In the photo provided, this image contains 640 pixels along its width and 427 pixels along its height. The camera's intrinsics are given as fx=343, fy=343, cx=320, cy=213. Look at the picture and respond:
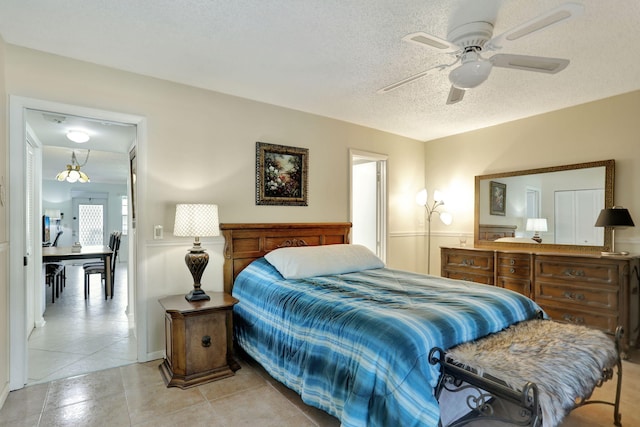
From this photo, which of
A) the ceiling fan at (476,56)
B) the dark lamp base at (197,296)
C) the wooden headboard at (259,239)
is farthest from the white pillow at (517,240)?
the dark lamp base at (197,296)

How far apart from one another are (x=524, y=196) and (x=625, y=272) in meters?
1.30

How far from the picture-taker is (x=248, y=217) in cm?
347

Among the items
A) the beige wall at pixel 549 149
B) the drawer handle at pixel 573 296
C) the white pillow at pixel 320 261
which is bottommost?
the drawer handle at pixel 573 296

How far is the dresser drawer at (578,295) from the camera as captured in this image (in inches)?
120

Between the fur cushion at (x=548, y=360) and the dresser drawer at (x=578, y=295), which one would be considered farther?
the dresser drawer at (x=578, y=295)

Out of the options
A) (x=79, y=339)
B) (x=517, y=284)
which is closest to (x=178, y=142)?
(x=79, y=339)

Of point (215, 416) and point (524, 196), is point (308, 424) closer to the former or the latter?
point (215, 416)

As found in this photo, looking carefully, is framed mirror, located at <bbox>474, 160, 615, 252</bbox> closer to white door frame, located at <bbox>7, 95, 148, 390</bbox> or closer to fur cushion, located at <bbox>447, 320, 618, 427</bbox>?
fur cushion, located at <bbox>447, 320, 618, 427</bbox>

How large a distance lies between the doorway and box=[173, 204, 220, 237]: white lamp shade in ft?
6.89

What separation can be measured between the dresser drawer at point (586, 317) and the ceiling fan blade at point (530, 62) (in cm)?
235

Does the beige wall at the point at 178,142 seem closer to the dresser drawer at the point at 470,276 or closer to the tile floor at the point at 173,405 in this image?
the tile floor at the point at 173,405

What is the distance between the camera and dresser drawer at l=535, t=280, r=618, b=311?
3.04 m

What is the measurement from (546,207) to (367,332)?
321 cm

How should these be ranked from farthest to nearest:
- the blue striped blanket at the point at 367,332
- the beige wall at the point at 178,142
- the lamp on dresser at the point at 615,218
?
the lamp on dresser at the point at 615,218 → the beige wall at the point at 178,142 → the blue striped blanket at the point at 367,332
